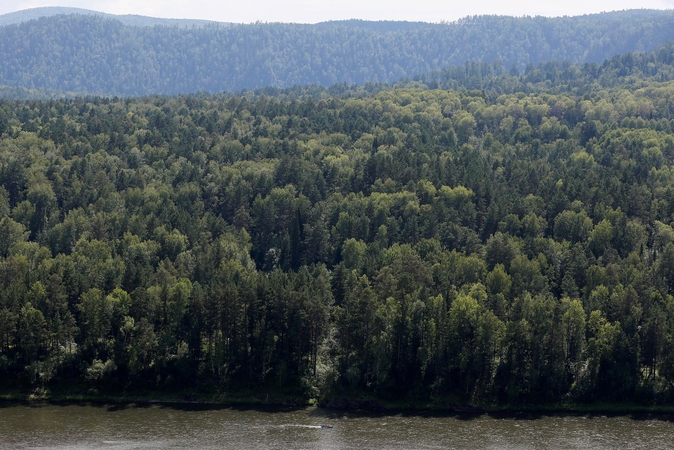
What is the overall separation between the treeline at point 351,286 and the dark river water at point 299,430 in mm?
4860

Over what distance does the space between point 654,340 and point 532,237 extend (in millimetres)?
36221

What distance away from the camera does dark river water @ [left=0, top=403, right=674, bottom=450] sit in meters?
88.1

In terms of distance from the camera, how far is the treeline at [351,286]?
10238cm

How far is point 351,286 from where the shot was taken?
383 ft

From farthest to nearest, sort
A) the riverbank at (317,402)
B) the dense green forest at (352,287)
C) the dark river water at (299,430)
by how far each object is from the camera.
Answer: the dense green forest at (352,287)
the riverbank at (317,402)
the dark river water at (299,430)

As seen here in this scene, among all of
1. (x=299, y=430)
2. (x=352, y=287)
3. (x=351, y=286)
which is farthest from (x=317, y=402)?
(x=351, y=286)

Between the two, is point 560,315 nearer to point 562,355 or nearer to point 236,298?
point 562,355

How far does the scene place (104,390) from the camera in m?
103

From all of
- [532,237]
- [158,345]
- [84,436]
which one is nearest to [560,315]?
[532,237]

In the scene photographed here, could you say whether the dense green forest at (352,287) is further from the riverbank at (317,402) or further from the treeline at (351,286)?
the riverbank at (317,402)

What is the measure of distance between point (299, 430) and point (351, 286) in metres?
27.3

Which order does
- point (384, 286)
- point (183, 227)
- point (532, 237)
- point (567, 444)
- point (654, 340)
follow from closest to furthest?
point (567, 444)
point (654, 340)
point (384, 286)
point (532, 237)
point (183, 227)

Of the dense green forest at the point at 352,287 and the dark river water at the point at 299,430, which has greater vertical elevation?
the dense green forest at the point at 352,287

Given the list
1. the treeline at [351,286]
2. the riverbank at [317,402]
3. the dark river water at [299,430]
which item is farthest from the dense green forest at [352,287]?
the dark river water at [299,430]
